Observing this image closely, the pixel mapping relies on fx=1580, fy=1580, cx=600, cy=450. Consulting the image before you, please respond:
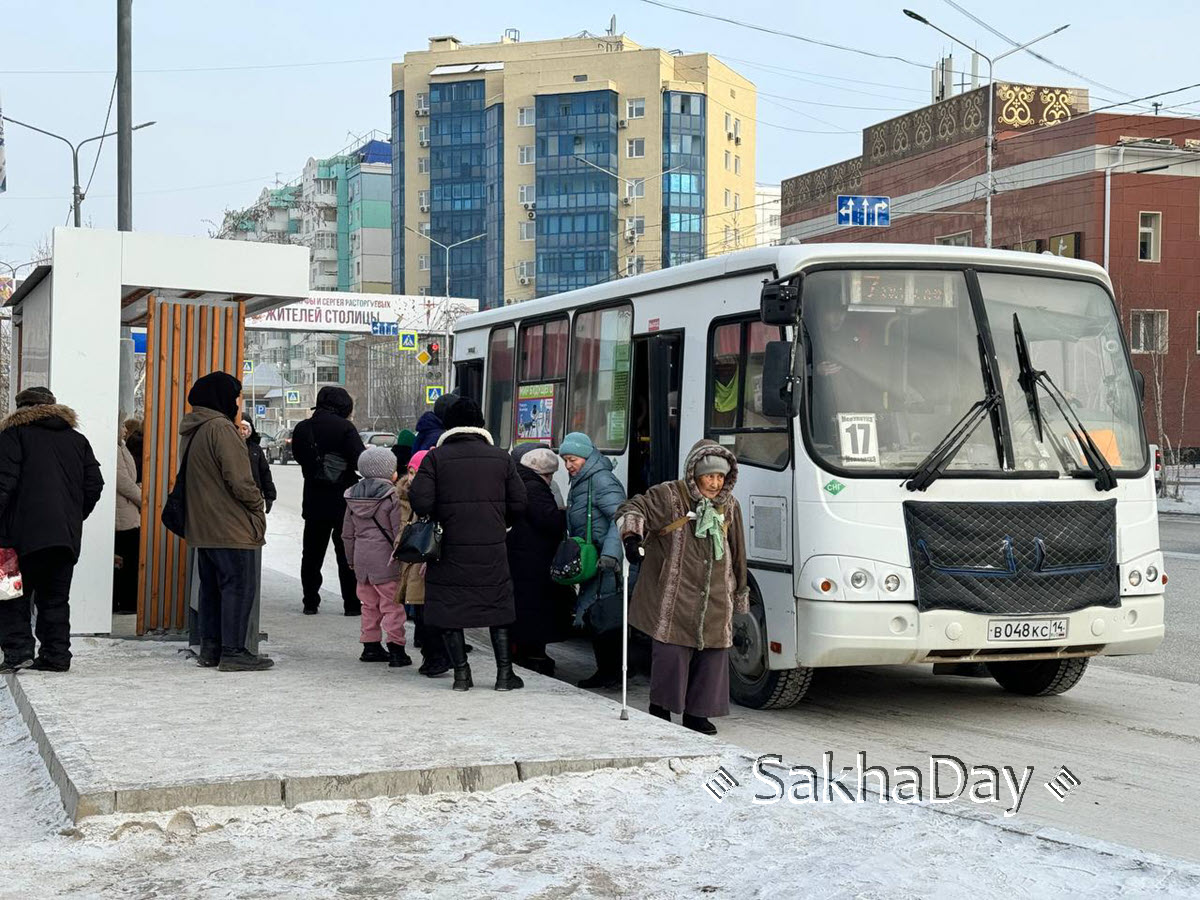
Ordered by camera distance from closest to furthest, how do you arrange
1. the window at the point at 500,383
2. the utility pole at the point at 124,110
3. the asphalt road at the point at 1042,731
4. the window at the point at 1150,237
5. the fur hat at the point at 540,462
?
the asphalt road at the point at 1042,731
the fur hat at the point at 540,462
the window at the point at 500,383
the utility pole at the point at 124,110
the window at the point at 1150,237

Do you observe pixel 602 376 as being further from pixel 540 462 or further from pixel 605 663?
pixel 605 663

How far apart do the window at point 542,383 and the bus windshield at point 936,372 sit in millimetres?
3841

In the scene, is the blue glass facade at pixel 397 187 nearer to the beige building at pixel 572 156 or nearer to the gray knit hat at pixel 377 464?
the beige building at pixel 572 156

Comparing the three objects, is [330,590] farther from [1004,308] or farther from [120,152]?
[1004,308]

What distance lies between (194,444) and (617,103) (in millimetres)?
99645

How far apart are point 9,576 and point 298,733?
271 centimetres

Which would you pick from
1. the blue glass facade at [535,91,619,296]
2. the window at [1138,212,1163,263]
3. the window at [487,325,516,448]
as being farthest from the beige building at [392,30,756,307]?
the window at [487,325,516,448]

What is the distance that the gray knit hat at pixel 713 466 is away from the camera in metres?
8.34

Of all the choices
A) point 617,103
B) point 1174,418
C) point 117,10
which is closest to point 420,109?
point 617,103

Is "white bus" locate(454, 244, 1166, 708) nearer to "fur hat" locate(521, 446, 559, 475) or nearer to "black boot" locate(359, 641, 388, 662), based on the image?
"fur hat" locate(521, 446, 559, 475)

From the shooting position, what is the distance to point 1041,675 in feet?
32.9

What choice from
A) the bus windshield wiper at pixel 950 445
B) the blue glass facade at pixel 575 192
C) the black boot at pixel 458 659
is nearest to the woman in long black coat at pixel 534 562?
the black boot at pixel 458 659

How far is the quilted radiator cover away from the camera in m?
8.79

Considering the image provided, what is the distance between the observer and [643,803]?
6.52m
